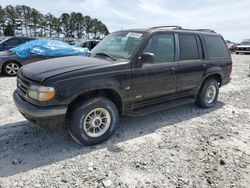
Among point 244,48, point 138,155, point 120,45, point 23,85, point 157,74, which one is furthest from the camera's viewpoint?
point 244,48

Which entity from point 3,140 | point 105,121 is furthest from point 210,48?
point 3,140

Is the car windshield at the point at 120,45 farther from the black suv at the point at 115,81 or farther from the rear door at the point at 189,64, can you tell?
the rear door at the point at 189,64

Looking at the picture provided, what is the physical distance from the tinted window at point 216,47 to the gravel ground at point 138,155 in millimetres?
1604

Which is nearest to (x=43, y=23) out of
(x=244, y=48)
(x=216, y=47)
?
(x=244, y=48)

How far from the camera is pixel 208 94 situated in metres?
5.83

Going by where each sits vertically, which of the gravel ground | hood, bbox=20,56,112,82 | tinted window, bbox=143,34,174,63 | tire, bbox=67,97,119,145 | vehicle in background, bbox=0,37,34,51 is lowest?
the gravel ground

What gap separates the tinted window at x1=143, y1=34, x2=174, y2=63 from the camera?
4.34 meters

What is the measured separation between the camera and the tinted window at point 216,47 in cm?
557

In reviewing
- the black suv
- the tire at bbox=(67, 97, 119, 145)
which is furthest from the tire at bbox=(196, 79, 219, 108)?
the tire at bbox=(67, 97, 119, 145)

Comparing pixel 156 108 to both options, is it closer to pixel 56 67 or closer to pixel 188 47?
pixel 188 47

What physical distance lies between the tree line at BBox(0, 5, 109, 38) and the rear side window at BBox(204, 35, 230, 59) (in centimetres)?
4822

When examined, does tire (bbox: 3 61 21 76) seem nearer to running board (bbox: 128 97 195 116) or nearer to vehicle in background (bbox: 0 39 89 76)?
vehicle in background (bbox: 0 39 89 76)

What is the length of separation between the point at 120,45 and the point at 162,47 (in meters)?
0.82

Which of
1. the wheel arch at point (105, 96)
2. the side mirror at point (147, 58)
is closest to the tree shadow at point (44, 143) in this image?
the wheel arch at point (105, 96)
